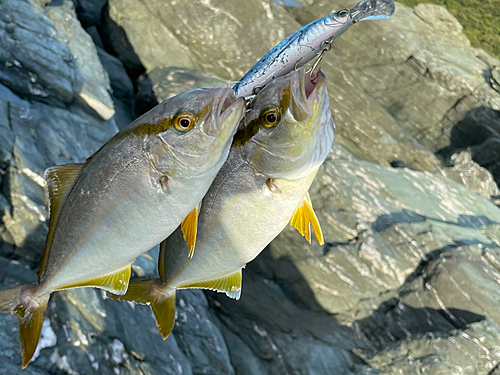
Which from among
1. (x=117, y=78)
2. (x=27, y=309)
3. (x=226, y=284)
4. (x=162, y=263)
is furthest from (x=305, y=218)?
(x=117, y=78)

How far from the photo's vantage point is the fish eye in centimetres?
140

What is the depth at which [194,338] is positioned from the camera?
4.51m

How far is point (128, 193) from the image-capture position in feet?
4.64

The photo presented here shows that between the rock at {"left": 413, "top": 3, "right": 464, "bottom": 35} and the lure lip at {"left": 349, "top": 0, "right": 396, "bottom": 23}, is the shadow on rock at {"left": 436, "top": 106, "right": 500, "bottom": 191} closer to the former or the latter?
the rock at {"left": 413, "top": 3, "right": 464, "bottom": 35}

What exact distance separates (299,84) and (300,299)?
560cm

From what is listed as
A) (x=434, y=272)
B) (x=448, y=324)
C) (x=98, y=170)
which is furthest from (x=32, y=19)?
(x=448, y=324)

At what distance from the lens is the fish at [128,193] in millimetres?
1337

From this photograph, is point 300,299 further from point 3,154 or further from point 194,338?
point 3,154

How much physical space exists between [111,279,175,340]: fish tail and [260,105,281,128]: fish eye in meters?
0.73

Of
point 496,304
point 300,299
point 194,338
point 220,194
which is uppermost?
point 220,194

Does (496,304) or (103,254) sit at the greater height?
(103,254)

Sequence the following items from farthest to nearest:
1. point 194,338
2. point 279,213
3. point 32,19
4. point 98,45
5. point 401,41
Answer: point 401,41
point 98,45
point 32,19
point 194,338
point 279,213

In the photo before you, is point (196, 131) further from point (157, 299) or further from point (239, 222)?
point (157, 299)

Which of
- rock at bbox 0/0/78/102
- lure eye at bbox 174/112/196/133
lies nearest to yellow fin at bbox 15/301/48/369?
lure eye at bbox 174/112/196/133
